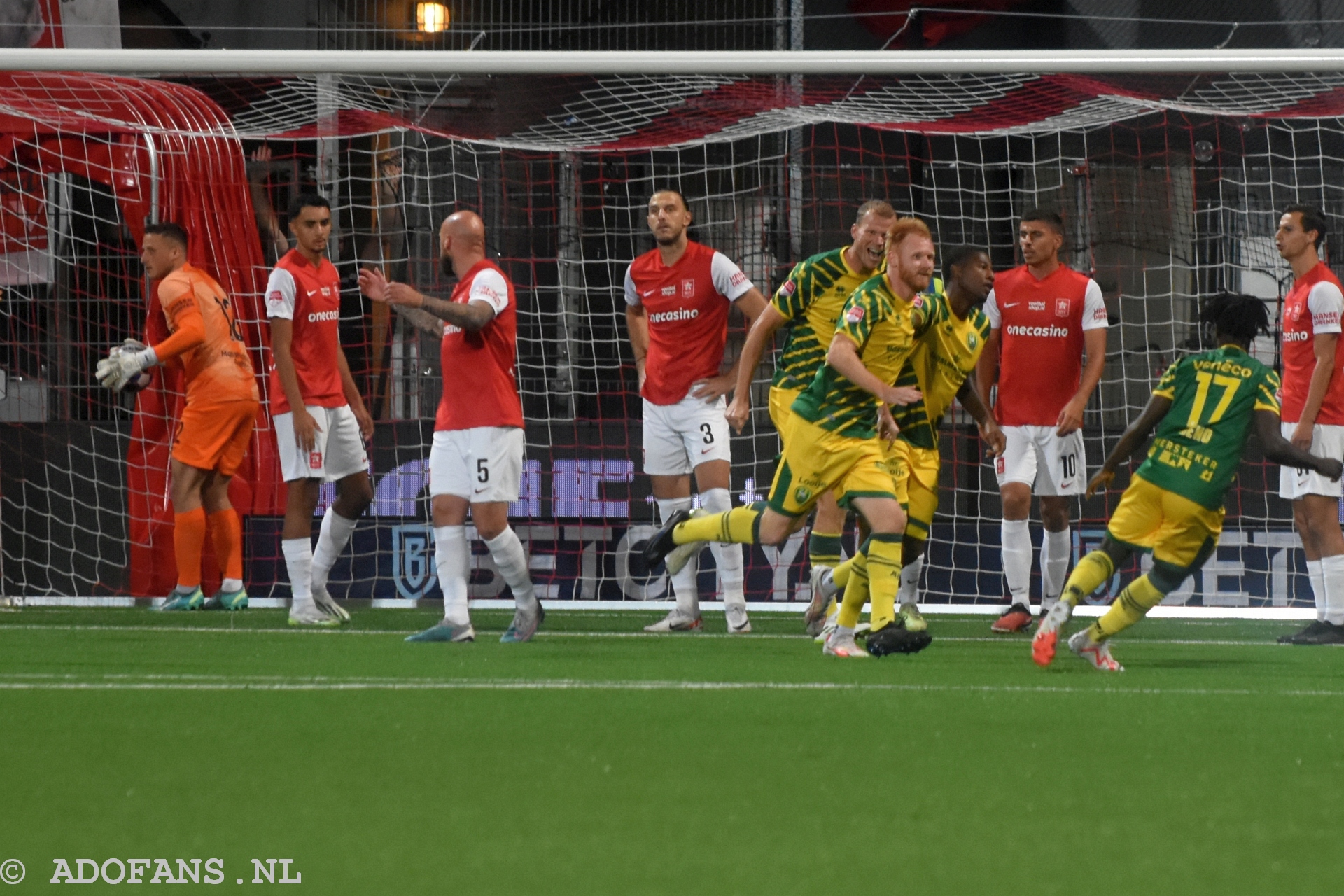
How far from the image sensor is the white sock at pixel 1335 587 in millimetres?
7324

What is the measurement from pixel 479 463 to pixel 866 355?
1672 millimetres

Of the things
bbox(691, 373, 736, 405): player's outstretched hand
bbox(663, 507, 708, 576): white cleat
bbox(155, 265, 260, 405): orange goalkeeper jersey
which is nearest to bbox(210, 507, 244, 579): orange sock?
bbox(155, 265, 260, 405): orange goalkeeper jersey

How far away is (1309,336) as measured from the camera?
7.64m

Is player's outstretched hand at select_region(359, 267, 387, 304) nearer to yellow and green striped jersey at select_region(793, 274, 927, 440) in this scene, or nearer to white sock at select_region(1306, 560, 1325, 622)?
yellow and green striped jersey at select_region(793, 274, 927, 440)

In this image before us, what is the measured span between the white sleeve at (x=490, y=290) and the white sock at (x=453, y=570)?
0.96m

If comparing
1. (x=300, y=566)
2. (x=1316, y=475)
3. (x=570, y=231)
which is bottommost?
(x=300, y=566)

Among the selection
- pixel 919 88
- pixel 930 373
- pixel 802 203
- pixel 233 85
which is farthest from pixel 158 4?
pixel 930 373

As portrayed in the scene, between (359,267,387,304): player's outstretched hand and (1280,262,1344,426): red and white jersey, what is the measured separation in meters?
4.40

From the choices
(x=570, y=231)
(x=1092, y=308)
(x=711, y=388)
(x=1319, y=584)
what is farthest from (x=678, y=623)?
(x=570, y=231)

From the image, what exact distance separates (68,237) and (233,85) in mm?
1426

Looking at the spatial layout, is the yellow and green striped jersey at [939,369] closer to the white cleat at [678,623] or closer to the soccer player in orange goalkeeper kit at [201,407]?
the white cleat at [678,623]

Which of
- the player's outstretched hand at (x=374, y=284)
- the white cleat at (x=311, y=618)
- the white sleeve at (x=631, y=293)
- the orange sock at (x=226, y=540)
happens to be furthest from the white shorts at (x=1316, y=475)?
the orange sock at (x=226, y=540)

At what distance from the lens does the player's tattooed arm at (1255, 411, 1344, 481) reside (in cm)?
561

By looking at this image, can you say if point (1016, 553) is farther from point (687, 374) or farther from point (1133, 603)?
point (1133, 603)
